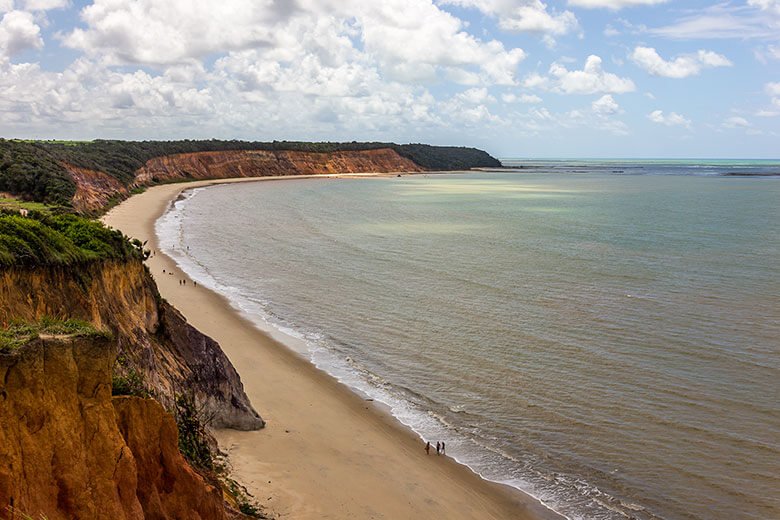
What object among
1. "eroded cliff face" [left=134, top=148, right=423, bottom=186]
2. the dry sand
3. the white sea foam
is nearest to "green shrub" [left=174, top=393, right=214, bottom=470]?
the dry sand

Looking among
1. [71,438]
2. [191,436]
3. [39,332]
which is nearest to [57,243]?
[191,436]

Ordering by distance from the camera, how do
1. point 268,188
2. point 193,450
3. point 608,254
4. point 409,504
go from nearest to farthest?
1. point 193,450
2. point 409,504
3. point 608,254
4. point 268,188

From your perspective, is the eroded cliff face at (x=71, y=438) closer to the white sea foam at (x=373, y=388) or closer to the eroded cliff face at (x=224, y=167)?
the white sea foam at (x=373, y=388)

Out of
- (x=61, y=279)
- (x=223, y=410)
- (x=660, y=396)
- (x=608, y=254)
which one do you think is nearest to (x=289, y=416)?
(x=223, y=410)

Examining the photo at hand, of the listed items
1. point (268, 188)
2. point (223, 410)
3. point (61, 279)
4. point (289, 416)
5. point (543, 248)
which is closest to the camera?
point (61, 279)

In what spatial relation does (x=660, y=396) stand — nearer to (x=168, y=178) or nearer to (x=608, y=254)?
(x=608, y=254)

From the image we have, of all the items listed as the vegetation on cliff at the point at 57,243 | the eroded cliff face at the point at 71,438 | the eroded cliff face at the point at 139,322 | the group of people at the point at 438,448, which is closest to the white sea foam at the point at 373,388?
the group of people at the point at 438,448
